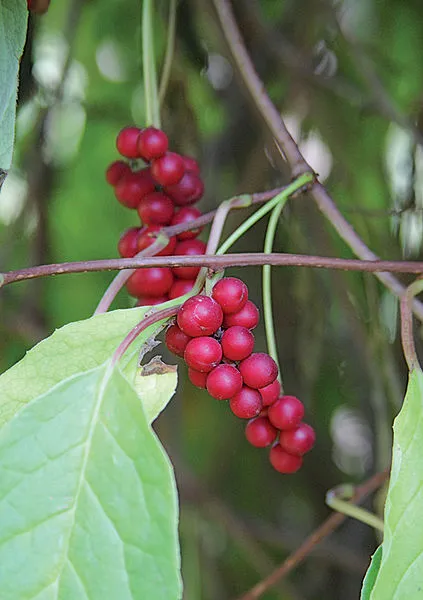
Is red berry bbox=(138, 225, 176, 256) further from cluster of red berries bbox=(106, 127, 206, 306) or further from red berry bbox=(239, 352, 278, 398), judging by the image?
red berry bbox=(239, 352, 278, 398)

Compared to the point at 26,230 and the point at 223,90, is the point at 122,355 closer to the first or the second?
the point at 26,230

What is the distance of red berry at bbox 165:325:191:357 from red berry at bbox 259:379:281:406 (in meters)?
0.07

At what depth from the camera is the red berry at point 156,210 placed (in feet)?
2.21

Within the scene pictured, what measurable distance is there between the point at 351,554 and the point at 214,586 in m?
0.27

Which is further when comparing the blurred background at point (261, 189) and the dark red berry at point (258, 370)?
the blurred background at point (261, 189)

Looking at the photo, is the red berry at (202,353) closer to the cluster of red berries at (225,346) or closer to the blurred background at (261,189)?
the cluster of red berries at (225,346)

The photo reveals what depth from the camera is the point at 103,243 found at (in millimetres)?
1503

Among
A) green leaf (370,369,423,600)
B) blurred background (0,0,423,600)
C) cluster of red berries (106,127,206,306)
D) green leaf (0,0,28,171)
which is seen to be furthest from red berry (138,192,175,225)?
blurred background (0,0,423,600)

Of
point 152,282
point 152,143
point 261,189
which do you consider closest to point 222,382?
point 152,282

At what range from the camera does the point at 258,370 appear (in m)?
0.54

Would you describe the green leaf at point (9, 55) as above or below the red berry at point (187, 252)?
above

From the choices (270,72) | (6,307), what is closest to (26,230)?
(6,307)

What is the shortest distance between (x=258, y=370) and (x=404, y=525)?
0.13 metres

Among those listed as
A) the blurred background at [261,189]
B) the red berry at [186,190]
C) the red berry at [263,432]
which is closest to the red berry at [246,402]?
the red berry at [263,432]
